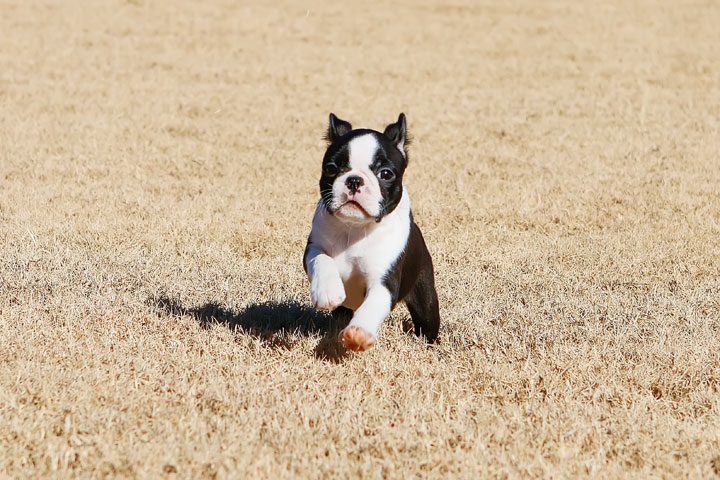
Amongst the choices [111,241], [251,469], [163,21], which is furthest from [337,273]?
[163,21]

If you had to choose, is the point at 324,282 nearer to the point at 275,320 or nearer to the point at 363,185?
the point at 363,185

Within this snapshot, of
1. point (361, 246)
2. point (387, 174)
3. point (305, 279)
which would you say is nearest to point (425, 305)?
point (361, 246)

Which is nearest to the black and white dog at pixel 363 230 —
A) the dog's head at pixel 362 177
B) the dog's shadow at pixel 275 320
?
the dog's head at pixel 362 177

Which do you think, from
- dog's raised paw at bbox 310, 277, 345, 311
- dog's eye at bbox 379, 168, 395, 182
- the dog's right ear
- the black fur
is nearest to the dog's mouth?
dog's eye at bbox 379, 168, 395, 182

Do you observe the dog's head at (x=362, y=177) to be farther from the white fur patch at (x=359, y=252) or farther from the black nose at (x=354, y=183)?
the white fur patch at (x=359, y=252)

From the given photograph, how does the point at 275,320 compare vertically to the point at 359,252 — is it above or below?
below

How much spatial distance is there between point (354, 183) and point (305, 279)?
2665 millimetres

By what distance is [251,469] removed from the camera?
3.86 metres

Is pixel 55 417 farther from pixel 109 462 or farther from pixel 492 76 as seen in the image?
pixel 492 76

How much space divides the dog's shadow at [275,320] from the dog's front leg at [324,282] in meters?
0.55

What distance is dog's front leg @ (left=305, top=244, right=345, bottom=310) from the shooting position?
198 inches

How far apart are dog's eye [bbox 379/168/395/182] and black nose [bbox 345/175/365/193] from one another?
21 centimetres

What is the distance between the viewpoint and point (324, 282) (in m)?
5.12

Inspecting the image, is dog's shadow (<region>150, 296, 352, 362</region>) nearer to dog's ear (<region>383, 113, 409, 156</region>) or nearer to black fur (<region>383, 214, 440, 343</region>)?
black fur (<region>383, 214, 440, 343</region>)
